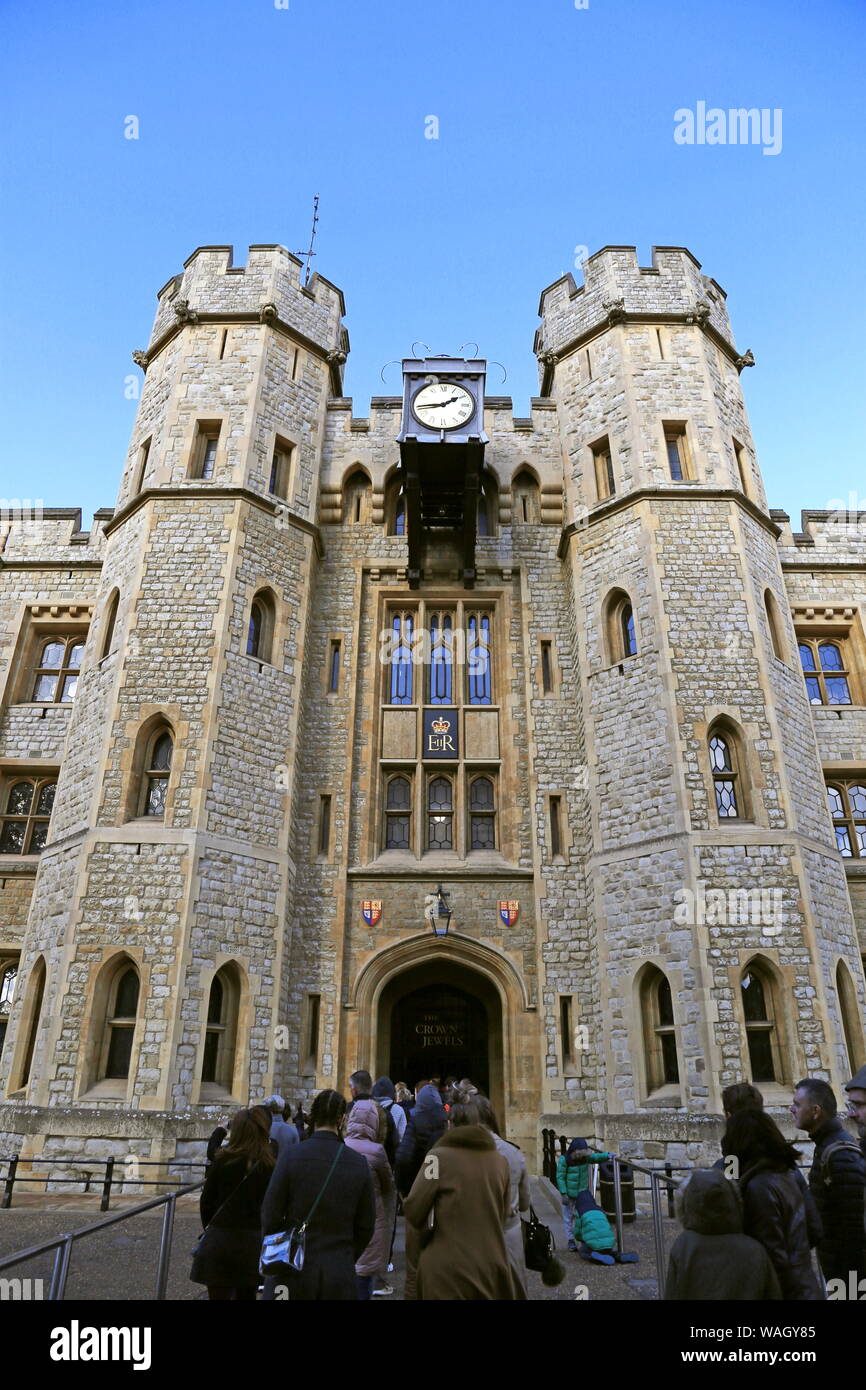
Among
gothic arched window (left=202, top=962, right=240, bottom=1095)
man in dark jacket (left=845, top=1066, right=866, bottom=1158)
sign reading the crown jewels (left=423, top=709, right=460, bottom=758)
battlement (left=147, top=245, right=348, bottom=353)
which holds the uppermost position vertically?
battlement (left=147, top=245, right=348, bottom=353)

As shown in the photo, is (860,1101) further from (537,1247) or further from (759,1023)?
(759,1023)

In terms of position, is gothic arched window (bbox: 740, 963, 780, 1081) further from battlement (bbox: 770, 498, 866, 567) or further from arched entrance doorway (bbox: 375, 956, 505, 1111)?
battlement (bbox: 770, 498, 866, 567)

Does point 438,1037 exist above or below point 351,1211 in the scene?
above

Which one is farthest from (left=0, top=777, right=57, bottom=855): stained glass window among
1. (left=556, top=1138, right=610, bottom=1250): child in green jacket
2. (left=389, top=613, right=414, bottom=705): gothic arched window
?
(left=556, top=1138, right=610, bottom=1250): child in green jacket

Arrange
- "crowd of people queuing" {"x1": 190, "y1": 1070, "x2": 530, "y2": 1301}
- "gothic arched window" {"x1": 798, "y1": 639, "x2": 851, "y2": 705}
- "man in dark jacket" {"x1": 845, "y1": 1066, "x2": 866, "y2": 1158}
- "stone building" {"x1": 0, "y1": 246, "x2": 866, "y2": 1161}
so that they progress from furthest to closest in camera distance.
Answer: "gothic arched window" {"x1": 798, "y1": 639, "x2": 851, "y2": 705}
"stone building" {"x1": 0, "y1": 246, "x2": 866, "y2": 1161}
"man in dark jacket" {"x1": 845, "y1": 1066, "x2": 866, "y2": 1158}
"crowd of people queuing" {"x1": 190, "y1": 1070, "x2": 530, "y2": 1301}

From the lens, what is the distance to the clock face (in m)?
13.5

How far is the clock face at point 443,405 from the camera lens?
531 inches

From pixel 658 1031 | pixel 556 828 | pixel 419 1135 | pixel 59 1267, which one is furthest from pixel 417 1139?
pixel 556 828

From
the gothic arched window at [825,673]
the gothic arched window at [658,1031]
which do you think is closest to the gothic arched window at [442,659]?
the gothic arched window at [658,1031]

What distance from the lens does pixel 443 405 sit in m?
13.7

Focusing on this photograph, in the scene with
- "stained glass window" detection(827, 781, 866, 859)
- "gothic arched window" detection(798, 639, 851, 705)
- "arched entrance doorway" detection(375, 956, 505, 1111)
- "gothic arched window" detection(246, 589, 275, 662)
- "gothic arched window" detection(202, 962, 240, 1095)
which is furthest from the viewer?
"gothic arched window" detection(798, 639, 851, 705)

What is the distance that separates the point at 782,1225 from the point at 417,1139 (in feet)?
11.4

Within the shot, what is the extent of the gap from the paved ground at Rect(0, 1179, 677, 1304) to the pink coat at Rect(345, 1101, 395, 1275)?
0.48 metres
